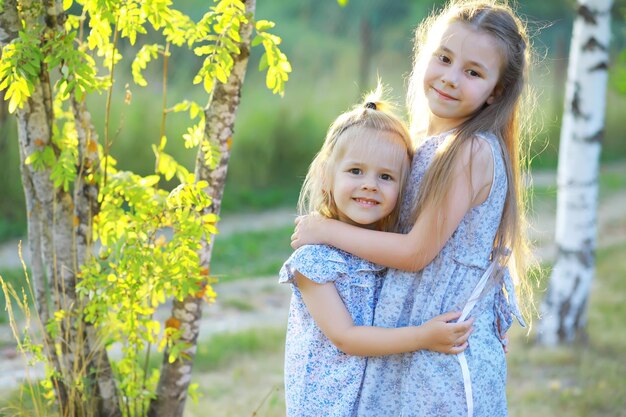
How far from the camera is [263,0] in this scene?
13094 mm

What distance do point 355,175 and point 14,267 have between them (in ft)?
15.7

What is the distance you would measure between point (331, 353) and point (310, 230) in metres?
0.35

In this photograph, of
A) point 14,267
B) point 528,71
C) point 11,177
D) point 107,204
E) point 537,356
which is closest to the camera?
point 528,71

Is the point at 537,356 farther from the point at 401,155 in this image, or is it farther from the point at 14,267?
the point at 14,267

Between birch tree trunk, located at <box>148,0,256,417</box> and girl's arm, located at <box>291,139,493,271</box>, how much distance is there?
2.37 ft

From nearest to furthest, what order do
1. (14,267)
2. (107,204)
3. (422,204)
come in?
(422,204)
(107,204)
(14,267)

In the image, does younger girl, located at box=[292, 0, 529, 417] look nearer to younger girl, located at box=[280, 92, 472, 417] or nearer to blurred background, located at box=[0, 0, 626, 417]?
younger girl, located at box=[280, 92, 472, 417]

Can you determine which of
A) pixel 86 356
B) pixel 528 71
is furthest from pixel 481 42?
pixel 86 356

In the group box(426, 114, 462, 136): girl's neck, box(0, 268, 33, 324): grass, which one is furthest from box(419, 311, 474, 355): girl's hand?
box(0, 268, 33, 324): grass

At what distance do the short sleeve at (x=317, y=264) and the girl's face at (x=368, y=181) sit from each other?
123 millimetres

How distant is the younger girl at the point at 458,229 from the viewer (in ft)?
7.44

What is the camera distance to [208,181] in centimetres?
297

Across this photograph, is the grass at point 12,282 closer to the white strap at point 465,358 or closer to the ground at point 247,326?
the ground at point 247,326

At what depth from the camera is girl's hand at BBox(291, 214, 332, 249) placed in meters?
2.36
